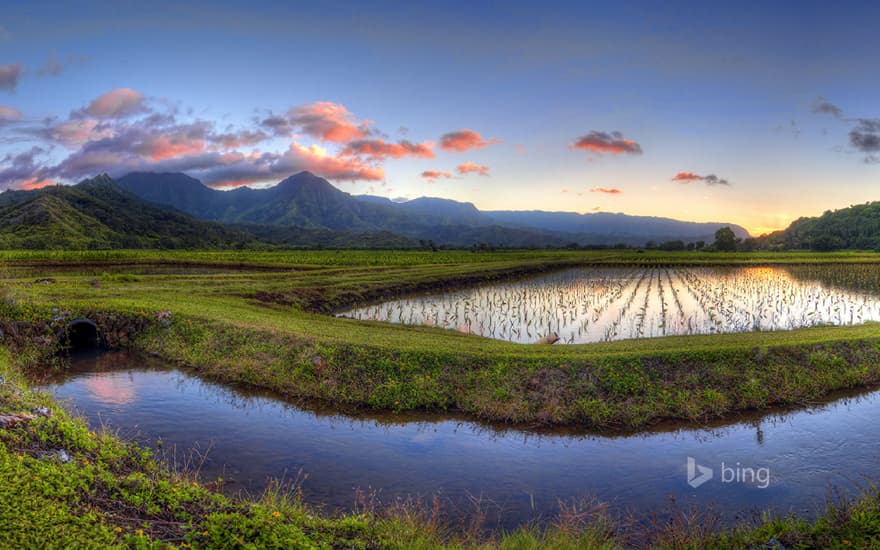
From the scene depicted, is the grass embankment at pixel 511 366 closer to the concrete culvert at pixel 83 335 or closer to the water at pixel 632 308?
the concrete culvert at pixel 83 335

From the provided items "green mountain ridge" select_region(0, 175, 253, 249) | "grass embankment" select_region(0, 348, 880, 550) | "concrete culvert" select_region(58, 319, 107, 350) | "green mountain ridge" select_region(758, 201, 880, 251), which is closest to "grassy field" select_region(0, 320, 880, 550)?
"grass embankment" select_region(0, 348, 880, 550)

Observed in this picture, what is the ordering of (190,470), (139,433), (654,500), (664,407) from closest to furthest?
(654,500) < (190,470) < (139,433) < (664,407)

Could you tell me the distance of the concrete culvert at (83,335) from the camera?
20.9 metres

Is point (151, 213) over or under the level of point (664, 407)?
over

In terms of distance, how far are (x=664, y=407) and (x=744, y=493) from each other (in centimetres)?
404

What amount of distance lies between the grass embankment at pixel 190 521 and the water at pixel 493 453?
101 cm

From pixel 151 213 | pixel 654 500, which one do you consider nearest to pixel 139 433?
pixel 654 500

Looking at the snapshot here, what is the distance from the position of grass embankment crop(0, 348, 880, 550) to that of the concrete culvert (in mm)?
13781

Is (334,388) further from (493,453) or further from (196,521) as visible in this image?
(196,521)

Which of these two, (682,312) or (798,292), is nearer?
(682,312)

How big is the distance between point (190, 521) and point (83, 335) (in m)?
19.3

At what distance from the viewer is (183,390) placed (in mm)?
16047

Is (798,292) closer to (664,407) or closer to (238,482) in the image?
(664,407)

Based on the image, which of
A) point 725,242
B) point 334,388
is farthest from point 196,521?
point 725,242
